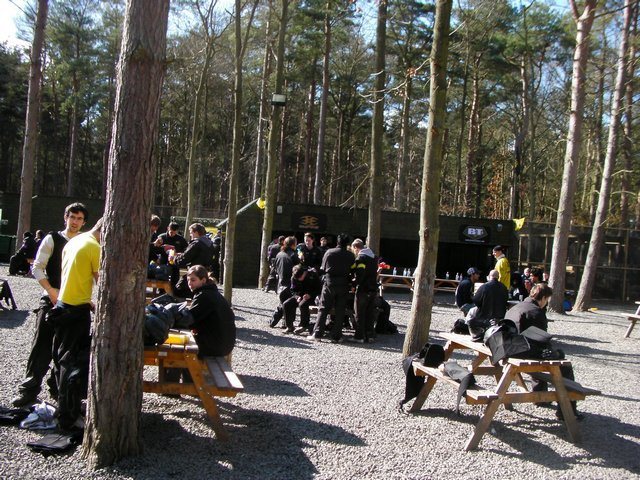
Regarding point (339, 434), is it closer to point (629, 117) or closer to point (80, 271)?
point (80, 271)

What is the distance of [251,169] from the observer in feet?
141

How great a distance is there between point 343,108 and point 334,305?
86.1ft

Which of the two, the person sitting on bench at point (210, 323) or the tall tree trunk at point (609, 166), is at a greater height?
the tall tree trunk at point (609, 166)

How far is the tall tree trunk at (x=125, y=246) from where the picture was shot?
4.00 metres

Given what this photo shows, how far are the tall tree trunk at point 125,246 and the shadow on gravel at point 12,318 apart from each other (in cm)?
570

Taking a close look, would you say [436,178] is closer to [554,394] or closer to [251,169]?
[554,394]

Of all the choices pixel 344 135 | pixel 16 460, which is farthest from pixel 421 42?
pixel 16 460

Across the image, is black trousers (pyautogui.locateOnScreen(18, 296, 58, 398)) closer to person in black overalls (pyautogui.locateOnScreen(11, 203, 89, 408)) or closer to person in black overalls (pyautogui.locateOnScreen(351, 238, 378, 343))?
person in black overalls (pyautogui.locateOnScreen(11, 203, 89, 408))

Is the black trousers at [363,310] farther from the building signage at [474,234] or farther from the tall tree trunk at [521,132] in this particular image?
the tall tree trunk at [521,132]

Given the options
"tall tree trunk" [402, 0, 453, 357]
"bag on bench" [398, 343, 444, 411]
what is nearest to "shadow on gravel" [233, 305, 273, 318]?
"tall tree trunk" [402, 0, 453, 357]

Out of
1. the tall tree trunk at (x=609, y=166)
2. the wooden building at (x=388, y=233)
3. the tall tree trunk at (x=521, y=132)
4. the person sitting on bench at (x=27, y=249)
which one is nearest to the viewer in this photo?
the person sitting on bench at (x=27, y=249)

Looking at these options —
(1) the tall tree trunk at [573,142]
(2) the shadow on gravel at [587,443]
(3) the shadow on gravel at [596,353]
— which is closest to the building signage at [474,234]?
(1) the tall tree trunk at [573,142]

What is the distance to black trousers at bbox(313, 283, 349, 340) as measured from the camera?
9.51 meters

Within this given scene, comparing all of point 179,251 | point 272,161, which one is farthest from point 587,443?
point 272,161
